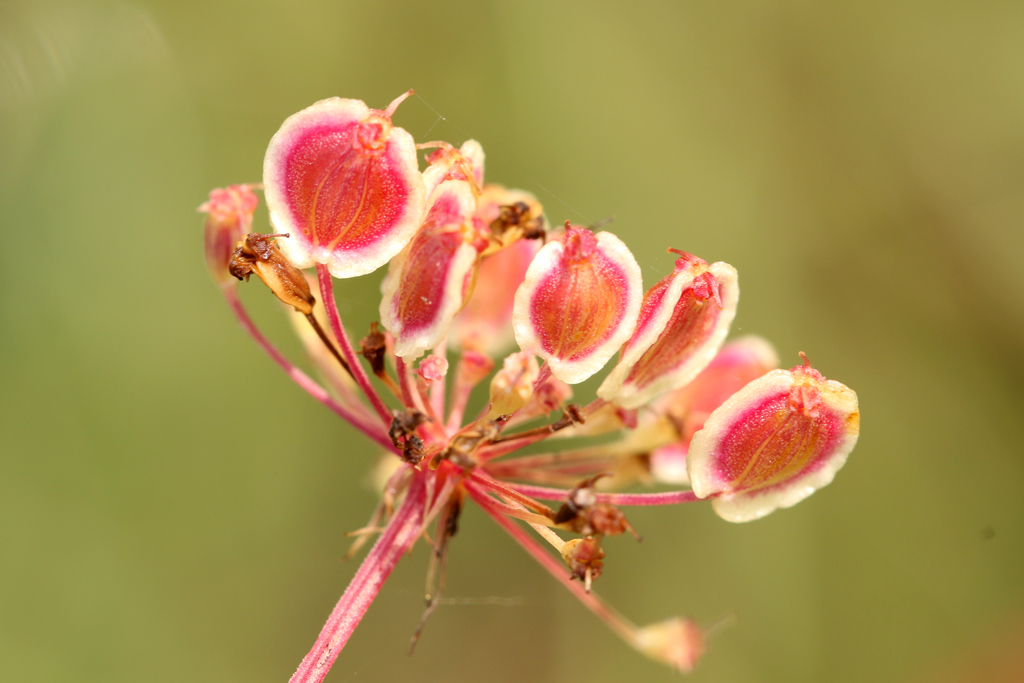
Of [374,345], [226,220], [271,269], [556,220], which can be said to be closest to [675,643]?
[374,345]

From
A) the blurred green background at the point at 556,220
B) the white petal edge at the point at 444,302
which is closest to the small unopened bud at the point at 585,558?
the white petal edge at the point at 444,302

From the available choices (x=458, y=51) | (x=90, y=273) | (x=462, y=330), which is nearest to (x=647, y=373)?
(x=462, y=330)

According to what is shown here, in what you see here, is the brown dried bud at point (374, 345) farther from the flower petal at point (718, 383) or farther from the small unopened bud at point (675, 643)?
the small unopened bud at point (675, 643)

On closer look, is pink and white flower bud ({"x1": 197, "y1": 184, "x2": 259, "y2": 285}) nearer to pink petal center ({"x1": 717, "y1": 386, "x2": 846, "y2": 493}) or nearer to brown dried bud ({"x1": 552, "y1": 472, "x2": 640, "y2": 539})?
brown dried bud ({"x1": 552, "y1": 472, "x2": 640, "y2": 539})

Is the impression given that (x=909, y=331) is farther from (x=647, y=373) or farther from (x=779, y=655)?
(x=647, y=373)

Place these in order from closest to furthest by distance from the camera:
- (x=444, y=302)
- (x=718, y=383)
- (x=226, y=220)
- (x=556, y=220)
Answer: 1. (x=444, y=302)
2. (x=226, y=220)
3. (x=718, y=383)
4. (x=556, y=220)

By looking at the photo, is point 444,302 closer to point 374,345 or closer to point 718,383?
point 374,345
